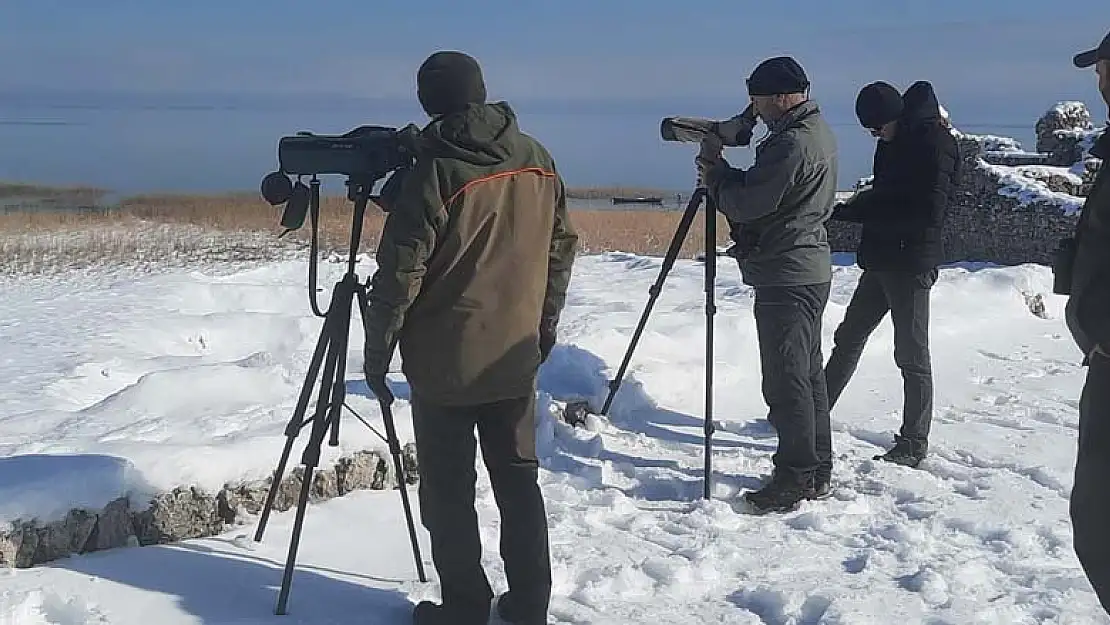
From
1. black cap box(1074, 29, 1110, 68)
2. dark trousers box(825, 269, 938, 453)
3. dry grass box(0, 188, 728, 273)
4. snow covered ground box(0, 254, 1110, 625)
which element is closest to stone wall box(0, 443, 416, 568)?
snow covered ground box(0, 254, 1110, 625)

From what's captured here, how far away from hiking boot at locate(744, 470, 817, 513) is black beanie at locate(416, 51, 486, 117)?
2374 millimetres

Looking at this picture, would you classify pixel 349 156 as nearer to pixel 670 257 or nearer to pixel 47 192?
pixel 670 257

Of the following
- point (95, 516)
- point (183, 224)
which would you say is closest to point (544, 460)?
point (95, 516)

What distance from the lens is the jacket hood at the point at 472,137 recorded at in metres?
3.23

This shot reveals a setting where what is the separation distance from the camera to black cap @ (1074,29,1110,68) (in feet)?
9.29

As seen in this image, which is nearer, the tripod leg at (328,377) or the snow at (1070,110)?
the tripod leg at (328,377)

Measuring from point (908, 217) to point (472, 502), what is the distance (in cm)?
283

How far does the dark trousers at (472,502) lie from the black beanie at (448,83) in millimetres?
919

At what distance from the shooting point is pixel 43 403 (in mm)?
5922

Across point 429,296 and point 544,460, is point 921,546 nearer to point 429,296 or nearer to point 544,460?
point 544,460

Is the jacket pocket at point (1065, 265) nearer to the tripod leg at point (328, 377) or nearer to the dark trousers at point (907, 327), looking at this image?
the tripod leg at point (328, 377)

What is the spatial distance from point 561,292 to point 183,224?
16.2 m

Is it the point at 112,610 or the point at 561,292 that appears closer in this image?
the point at 112,610

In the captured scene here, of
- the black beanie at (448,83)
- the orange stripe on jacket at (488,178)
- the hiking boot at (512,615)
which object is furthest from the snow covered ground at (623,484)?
the black beanie at (448,83)
